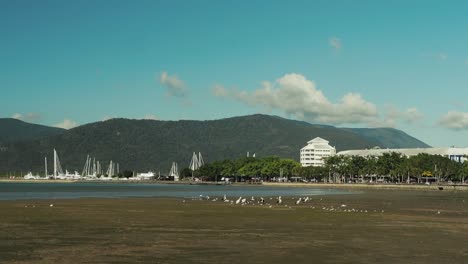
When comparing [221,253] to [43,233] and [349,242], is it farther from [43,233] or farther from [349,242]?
[43,233]

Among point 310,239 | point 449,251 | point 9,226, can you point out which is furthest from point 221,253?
point 9,226

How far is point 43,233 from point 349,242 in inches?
689

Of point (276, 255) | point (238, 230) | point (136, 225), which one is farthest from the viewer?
point (136, 225)

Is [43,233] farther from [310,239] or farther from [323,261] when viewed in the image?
[323,261]

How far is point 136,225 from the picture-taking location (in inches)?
1790

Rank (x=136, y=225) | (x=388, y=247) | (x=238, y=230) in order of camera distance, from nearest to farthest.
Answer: (x=388, y=247) < (x=238, y=230) < (x=136, y=225)

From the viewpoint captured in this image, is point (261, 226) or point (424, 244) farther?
point (261, 226)

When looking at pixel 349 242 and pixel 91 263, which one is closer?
pixel 91 263

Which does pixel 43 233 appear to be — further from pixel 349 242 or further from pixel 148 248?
pixel 349 242

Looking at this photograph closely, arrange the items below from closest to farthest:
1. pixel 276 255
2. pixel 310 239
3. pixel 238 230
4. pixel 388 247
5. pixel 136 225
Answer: pixel 276 255, pixel 388 247, pixel 310 239, pixel 238 230, pixel 136 225

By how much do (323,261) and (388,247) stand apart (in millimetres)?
6331

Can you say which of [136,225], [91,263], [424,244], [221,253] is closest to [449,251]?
[424,244]

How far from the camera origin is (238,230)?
42.4 metres

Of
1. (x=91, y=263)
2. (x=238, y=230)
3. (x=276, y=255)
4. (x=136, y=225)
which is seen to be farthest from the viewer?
(x=136, y=225)
